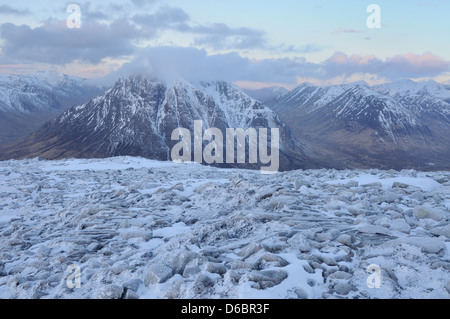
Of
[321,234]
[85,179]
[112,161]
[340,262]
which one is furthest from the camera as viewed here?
[112,161]

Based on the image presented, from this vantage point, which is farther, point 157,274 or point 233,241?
point 233,241

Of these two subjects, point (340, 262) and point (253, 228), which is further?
point (253, 228)

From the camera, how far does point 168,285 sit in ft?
21.3

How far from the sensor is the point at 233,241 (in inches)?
357

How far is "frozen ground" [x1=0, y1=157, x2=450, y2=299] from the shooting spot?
6.41 m

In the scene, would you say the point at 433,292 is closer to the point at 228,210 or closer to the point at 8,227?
the point at 228,210

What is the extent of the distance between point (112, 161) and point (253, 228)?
85.7 feet

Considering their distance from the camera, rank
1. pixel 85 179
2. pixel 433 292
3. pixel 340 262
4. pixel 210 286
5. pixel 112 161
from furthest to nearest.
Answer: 1. pixel 112 161
2. pixel 85 179
3. pixel 340 262
4. pixel 210 286
5. pixel 433 292

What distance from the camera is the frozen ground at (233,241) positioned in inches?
253

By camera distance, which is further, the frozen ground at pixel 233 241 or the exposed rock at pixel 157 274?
the exposed rock at pixel 157 274

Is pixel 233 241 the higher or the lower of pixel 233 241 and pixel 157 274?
the lower

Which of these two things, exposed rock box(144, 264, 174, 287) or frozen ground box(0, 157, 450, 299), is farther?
exposed rock box(144, 264, 174, 287)
